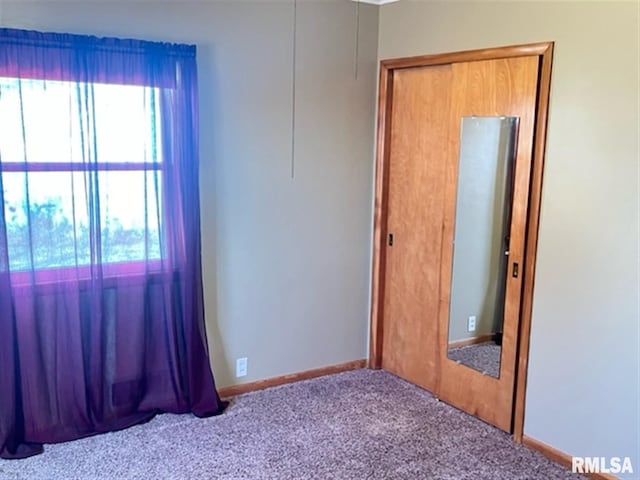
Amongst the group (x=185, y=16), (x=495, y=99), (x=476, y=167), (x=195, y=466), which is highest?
(x=185, y=16)

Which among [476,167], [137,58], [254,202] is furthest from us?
[254,202]

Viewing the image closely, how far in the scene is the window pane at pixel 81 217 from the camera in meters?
2.86

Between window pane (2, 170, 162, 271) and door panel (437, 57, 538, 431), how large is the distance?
1678 millimetres

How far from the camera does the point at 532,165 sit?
301 centimetres

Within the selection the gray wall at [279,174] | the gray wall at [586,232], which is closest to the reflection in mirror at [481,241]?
the gray wall at [586,232]

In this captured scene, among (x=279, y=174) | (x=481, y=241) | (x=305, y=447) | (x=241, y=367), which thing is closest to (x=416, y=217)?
(x=481, y=241)

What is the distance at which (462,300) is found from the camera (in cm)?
354

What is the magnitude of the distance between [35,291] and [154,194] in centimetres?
75

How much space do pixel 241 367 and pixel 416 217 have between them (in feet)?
4.73

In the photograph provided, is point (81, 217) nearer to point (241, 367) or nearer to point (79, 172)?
point (79, 172)

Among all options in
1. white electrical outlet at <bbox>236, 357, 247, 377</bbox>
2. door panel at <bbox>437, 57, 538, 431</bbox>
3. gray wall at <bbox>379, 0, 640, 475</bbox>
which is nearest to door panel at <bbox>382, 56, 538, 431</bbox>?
door panel at <bbox>437, 57, 538, 431</bbox>

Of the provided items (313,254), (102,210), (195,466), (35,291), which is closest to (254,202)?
(313,254)

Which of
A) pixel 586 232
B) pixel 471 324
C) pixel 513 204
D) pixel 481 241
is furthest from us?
pixel 471 324

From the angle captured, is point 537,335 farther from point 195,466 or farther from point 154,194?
point 154,194
